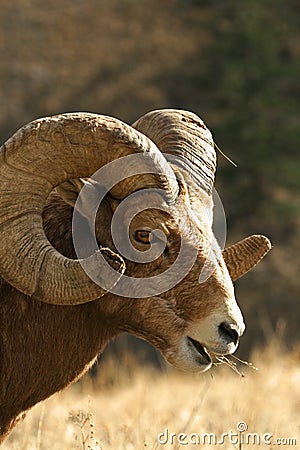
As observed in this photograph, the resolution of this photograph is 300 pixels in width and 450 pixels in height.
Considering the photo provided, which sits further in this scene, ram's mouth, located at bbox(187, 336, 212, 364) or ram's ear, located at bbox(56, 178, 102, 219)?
ram's ear, located at bbox(56, 178, 102, 219)

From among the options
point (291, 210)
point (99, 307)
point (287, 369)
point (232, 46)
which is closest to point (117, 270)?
point (99, 307)

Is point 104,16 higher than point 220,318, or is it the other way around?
point 220,318

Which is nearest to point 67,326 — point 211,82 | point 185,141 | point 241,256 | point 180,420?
point 241,256

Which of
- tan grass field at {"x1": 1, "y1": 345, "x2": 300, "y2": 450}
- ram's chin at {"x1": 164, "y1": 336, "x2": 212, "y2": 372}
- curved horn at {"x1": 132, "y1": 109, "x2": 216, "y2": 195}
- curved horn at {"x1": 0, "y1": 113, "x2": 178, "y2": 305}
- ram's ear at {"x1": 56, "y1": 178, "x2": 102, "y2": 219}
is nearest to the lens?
curved horn at {"x1": 0, "y1": 113, "x2": 178, "y2": 305}

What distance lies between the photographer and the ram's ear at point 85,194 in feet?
19.3

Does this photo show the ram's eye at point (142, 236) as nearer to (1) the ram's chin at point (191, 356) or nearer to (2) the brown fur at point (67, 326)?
(2) the brown fur at point (67, 326)

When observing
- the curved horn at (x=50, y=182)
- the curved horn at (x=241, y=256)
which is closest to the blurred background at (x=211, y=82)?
the curved horn at (x=241, y=256)

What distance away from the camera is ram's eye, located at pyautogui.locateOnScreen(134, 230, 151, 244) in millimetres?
5805

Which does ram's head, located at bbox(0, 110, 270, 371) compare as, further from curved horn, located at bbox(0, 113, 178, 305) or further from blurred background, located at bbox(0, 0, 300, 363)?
blurred background, located at bbox(0, 0, 300, 363)

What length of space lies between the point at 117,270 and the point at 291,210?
1001 inches

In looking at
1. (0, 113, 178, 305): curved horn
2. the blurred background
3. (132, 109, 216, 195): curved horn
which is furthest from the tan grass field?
the blurred background

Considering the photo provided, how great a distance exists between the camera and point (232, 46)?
32.5 metres

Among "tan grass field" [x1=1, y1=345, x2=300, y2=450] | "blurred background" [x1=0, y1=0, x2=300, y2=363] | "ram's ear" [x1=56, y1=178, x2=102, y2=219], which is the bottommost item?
"blurred background" [x1=0, y1=0, x2=300, y2=363]

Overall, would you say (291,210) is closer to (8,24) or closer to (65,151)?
(8,24)
